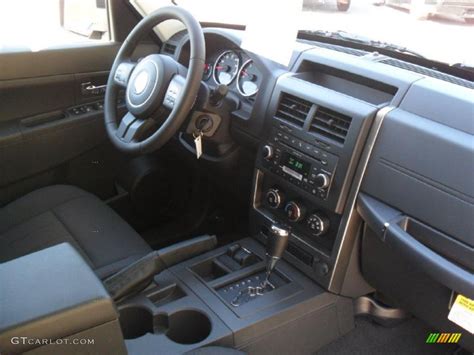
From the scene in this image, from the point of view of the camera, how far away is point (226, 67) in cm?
197

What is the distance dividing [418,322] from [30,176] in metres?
1.61

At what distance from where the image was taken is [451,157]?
1222 millimetres

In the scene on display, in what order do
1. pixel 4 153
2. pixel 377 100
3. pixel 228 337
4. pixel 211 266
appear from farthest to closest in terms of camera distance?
pixel 4 153
pixel 211 266
pixel 377 100
pixel 228 337

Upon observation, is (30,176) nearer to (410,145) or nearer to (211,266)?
(211,266)

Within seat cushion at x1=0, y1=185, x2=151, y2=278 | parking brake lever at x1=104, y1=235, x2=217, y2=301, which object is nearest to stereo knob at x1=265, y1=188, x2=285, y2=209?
parking brake lever at x1=104, y1=235, x2=217, y2=301

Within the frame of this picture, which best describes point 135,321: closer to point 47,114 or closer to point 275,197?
point 275,197

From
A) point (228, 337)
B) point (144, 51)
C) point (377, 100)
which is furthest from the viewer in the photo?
point (144, 51)

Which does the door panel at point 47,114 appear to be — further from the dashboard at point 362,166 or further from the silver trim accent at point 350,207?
the silver trim accent at point 350,207

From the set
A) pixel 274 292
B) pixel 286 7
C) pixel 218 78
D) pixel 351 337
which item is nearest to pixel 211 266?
pixel 274 292

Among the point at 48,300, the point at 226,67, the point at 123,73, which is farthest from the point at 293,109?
the point at 48,300

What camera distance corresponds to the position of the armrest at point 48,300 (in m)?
0.76

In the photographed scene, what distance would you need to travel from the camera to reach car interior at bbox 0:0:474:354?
4.21ft

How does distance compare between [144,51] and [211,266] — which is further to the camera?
[144,51]

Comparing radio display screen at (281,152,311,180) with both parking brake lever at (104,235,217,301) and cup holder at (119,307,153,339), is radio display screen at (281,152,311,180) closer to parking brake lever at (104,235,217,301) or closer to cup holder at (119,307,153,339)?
parking brake lever at (104,235,217,301)
